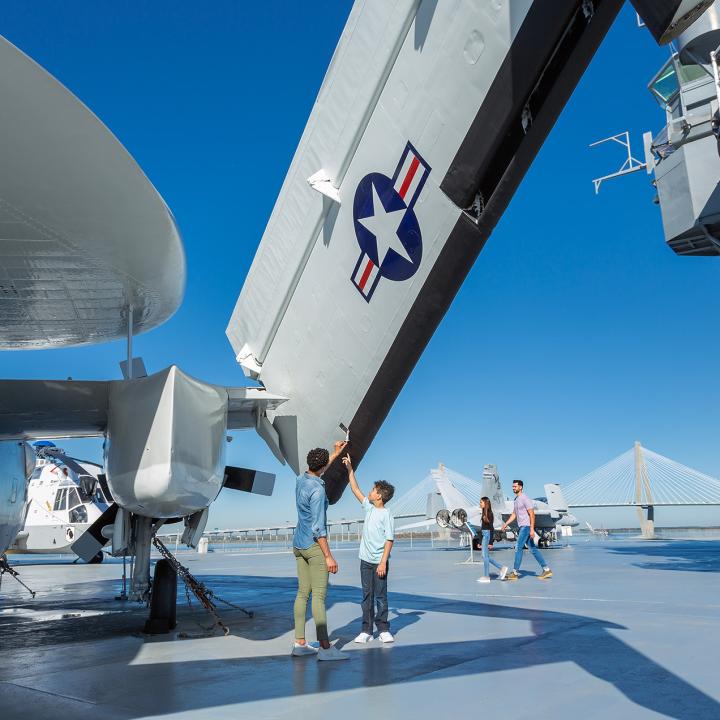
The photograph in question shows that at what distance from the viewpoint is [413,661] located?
5.24 meters

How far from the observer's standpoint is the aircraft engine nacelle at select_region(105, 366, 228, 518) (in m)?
5.91

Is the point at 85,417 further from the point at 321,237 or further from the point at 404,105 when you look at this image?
the point at 404,105

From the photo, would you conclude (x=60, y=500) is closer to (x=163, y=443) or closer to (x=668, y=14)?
(x=163, y=443)

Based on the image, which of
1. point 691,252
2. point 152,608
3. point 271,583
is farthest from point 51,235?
point 691,252

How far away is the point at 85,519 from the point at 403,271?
24643 millimetres

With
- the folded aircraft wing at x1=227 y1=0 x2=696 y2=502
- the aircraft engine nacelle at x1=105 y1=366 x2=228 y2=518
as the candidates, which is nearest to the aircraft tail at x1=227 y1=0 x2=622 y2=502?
the folded aircraft wing at x1=227 y1=0 x2=696 y2=502

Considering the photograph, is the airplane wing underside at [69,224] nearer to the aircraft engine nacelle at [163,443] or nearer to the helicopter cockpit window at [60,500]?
the aircraft engine nacelle at [163,443]

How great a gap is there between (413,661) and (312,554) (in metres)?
1.28

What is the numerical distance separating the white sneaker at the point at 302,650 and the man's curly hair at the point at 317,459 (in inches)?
61.7

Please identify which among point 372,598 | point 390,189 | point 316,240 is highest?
point 390,189

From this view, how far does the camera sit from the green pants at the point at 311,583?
5.78 m

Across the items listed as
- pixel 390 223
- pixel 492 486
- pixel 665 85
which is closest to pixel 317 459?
pixel 390 223

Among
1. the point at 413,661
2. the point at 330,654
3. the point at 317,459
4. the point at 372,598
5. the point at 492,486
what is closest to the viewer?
the point at 413,661

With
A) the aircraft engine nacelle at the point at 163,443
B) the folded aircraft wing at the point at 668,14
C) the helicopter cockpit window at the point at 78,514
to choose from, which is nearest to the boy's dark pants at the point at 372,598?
the aircraft engine nacelle at the point at 163,443
